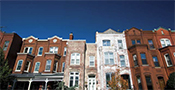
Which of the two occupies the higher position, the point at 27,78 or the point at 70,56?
the point at 70,56

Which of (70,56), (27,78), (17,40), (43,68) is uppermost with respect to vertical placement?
(17,40)

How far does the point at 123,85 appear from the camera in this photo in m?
16.1

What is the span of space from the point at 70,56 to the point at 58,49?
517cm

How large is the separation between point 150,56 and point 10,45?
81.6 ft

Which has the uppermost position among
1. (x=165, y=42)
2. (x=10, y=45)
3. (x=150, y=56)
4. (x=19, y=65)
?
(x=165, y=42)

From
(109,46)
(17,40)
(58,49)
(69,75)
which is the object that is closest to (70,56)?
(69,75)

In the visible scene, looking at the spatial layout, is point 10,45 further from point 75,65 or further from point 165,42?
point 165,42

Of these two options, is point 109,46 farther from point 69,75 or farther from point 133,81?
point 69,75

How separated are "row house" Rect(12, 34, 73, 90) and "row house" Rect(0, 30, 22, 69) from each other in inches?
39.8

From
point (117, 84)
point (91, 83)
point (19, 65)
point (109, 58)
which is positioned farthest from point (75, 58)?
point (19, 65)

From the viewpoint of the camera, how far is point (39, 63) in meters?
22.8

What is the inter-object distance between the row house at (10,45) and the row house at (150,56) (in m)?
21.4

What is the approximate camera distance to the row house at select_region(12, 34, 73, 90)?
1877 cm

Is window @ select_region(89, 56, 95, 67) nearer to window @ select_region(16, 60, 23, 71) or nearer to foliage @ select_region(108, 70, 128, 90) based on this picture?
foliage @ select_region(108, 70, 128, 90)
